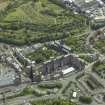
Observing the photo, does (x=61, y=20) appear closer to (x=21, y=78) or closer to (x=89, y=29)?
(x=89, y=29)

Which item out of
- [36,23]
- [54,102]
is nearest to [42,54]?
[36,23]

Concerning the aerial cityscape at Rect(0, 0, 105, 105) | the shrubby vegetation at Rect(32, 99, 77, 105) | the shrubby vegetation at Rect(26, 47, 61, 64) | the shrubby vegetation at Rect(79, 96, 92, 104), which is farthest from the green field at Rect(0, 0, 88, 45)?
the shrubby vegetation at Rect(79, 96, 92, 104)

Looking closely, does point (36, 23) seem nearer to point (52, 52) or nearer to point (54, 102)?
point (52, 52)

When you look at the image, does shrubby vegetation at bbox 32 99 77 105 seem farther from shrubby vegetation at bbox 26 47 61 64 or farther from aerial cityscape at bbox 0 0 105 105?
shrubby vegetation at bbox 26 47 61 64

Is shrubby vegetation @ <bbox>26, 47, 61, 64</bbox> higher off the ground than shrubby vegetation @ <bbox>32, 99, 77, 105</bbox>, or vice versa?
shrubby vegetation @ <bbox>26, 47, 61, 64</bbox>

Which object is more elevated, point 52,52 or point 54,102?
point 52,52

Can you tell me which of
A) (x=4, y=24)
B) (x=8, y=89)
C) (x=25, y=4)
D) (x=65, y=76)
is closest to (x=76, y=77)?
(x=65, y=76)

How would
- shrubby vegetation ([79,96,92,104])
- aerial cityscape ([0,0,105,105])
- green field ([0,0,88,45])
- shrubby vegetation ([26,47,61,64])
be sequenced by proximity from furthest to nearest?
green field ([0,0,88,45]) → shrubby vegetation ([26,47,61,64]) → aerial cityscape ([0,0,105,105]) → shrubby vegetation ([79,96,92,104])

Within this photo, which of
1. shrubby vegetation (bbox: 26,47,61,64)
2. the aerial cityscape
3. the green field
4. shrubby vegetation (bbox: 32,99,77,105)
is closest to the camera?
shrubby vegetation (bbox: 32,99,77,105)
